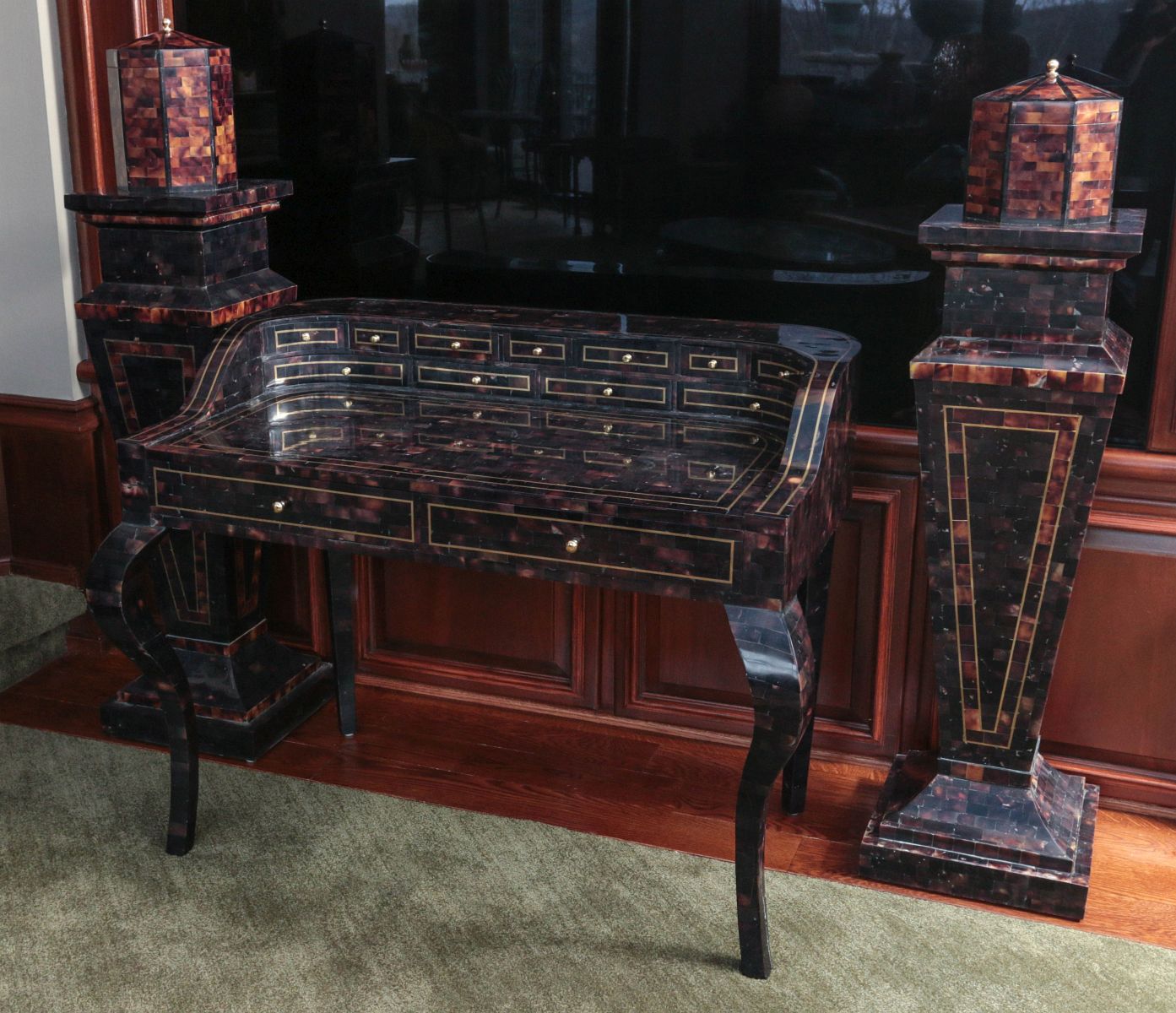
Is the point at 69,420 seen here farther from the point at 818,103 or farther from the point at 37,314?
the point at 818,103

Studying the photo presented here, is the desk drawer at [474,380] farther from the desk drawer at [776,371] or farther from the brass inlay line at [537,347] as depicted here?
the desk drawer at [776,371]

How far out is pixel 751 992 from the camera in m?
2.36

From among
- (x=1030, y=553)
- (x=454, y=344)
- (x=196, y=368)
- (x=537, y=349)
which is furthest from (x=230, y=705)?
(x=1030, y=553)

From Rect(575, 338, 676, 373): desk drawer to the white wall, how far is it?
1492 mm

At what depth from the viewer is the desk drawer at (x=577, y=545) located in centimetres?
223

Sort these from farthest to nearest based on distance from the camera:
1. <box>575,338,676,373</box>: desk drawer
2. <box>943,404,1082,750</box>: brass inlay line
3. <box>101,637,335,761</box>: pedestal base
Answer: <box>101,637,335,761</box>: pedestal base, <box>575,338,676,373</box>: desk drawer, <box>943,404,1082,750</box>: brass inlay line

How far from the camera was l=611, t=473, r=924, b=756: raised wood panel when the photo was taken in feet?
9.62

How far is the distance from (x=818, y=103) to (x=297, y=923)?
1895 millimetres

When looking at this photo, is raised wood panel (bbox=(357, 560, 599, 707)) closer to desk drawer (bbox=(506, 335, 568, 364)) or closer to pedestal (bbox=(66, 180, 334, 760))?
pedestal (bbox=(66, 180, 334, 760))

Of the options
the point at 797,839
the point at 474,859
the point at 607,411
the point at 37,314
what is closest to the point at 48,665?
the point at 37,314

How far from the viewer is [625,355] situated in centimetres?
270

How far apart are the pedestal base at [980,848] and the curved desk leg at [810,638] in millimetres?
219

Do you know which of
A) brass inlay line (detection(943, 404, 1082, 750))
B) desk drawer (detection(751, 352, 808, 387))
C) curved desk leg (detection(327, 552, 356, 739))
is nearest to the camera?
brass inlay line (detection(943, 404, 1082, 750))

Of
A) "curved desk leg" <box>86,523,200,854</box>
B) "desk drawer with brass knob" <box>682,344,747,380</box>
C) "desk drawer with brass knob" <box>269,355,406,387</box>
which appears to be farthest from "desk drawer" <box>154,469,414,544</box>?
"desk drawer with brass knob" <box>682,344,747,380</box>
